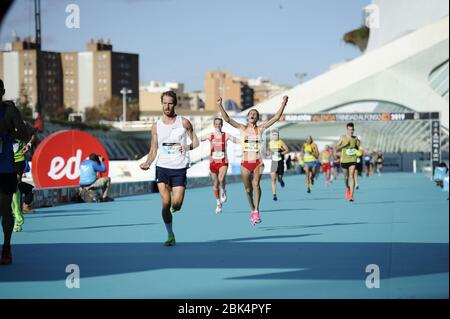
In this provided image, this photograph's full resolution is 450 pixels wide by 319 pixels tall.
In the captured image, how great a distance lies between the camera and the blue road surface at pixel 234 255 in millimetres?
7258

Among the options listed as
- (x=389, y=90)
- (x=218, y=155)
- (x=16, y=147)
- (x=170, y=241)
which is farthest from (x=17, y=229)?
(x=389, y=90)

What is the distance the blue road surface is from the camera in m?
7.26

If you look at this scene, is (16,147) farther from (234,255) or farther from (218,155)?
(218,155)

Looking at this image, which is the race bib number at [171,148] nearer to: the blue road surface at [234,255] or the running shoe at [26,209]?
the blue road surface at [234,255]

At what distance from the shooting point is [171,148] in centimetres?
1088

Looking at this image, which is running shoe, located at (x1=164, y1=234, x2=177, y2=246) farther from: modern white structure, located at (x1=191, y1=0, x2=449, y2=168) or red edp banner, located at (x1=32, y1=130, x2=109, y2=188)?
modern white structure, located at (x1=191, y1=0, x2=449, y2=168)

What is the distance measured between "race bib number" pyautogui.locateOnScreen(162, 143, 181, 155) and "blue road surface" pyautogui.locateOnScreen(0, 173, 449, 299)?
109cm

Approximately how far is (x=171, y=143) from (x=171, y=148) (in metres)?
0.06

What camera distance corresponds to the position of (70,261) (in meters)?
9.47

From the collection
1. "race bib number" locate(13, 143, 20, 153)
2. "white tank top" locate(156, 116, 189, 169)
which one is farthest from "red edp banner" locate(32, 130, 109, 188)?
"white tank top" locate(156, 116, 189, 169)

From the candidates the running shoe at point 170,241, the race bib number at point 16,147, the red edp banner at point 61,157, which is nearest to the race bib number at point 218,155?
the red edp banner at point 61,157
